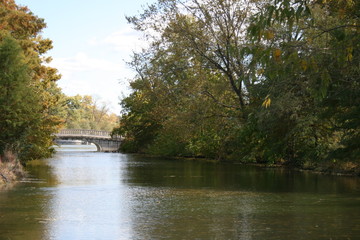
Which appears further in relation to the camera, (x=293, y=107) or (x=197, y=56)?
(x=197, y=56)

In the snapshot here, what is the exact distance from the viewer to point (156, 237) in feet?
35.6

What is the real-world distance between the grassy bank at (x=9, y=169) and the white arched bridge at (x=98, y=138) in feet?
171

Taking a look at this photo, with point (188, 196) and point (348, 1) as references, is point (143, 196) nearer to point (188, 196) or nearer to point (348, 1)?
point (188, 196)

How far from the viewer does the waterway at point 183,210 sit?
11.4m

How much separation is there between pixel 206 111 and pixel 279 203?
16.8 metres

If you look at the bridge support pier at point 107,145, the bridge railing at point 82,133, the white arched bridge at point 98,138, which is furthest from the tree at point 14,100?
the bridge support pier at point 107,145

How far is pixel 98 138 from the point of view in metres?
80.6

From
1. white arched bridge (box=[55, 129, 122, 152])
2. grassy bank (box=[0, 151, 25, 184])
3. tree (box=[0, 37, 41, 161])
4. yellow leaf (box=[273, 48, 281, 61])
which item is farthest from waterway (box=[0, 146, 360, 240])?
white arched bridge (box=[55, 129, 122, 152])

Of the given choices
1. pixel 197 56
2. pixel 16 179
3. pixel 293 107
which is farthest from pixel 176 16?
pixel 16 179

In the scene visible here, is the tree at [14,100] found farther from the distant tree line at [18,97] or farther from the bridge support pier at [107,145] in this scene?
the bridge support pier at [107,145]

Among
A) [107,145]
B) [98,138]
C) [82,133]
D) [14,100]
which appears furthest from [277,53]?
[98,138]

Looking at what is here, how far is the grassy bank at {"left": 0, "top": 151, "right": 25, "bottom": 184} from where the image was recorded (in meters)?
22.7

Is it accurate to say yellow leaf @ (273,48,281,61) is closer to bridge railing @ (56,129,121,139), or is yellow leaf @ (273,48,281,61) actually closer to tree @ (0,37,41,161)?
tree @ (0,37,41,161)

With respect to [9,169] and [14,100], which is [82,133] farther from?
[9,169]
